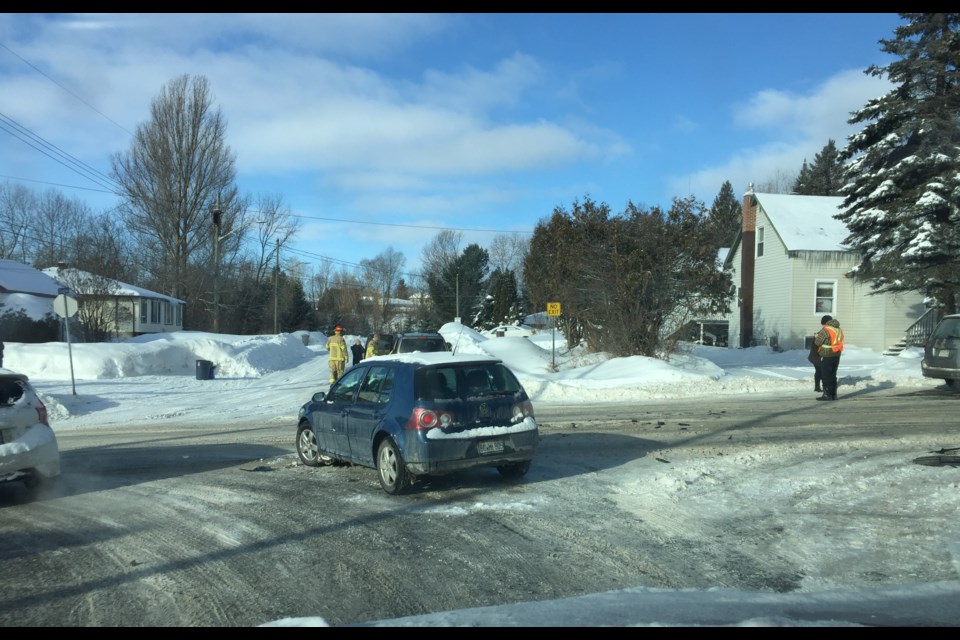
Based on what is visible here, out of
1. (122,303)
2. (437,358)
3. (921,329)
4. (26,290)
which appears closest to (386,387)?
(437,358)

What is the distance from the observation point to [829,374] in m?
16.2

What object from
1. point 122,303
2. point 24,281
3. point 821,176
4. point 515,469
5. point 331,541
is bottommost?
point 331,541

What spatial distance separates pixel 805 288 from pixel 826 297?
117 centimetres

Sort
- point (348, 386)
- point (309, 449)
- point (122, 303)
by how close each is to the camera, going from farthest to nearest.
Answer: point (122, 303) < point (309, 449) < point (348, 386)

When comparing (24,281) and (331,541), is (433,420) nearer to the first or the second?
(331,541)

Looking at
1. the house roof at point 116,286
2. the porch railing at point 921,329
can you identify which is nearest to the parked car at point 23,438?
the house roof at point 116,286

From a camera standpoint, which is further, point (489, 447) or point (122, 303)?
point (122, 303)

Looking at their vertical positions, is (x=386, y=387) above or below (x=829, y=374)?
above

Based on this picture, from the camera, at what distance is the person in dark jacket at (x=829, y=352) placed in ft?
52.7

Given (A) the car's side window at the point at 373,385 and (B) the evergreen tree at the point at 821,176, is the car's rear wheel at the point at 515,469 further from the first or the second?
(B) the evergreen tree at the point at 821,176

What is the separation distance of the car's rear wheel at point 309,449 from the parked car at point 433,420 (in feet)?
2.34

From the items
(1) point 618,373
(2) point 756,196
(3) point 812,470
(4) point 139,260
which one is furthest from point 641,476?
(4) point 139,260

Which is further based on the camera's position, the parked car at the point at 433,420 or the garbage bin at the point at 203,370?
the garbage bin at the point at 203,370
